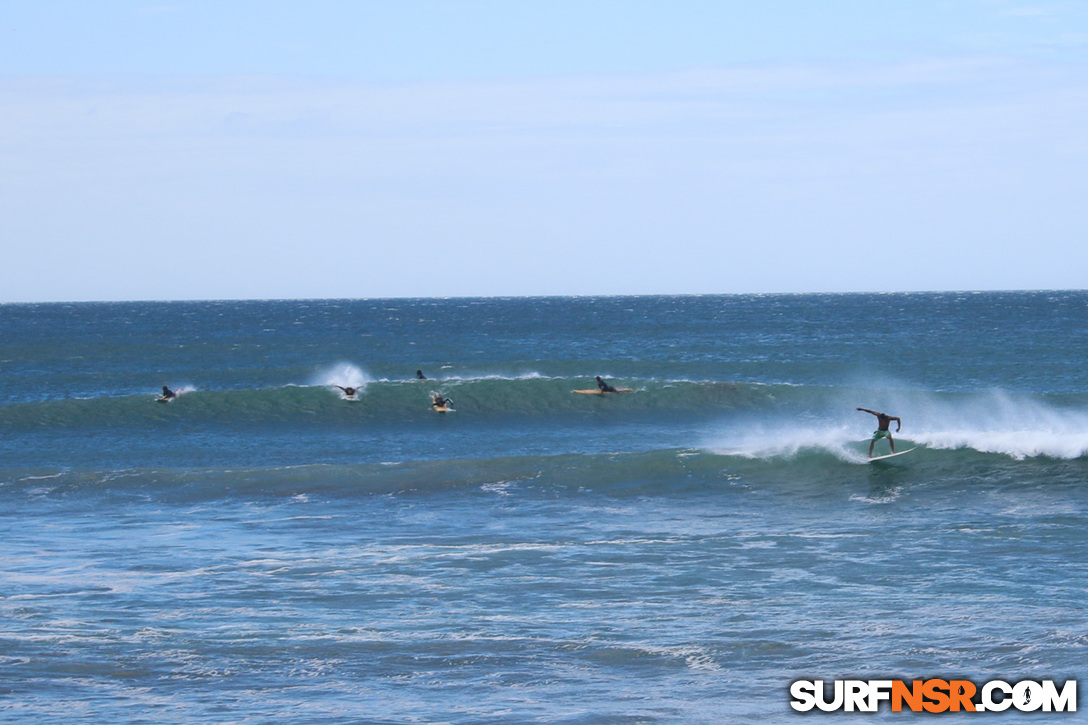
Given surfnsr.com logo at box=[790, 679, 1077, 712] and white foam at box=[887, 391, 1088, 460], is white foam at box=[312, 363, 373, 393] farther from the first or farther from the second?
surfnsr.com logo at box=[790, 679, 1077, 712]

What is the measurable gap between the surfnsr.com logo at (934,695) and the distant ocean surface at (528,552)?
186mm

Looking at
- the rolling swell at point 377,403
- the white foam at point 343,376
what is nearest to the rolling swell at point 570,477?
the rolling swell at point 377,403

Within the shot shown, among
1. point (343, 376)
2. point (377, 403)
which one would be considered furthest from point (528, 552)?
point (343, 376)

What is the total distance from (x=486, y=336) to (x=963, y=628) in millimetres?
75423

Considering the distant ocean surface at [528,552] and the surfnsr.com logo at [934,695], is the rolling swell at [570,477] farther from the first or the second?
the surfnsr.com logo at [934,695]

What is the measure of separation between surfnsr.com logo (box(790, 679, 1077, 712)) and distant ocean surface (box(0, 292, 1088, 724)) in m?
0.19

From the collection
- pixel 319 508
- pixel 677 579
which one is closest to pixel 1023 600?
pixel 677 579

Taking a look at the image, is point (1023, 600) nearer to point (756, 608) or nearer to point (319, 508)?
point (756, 608)

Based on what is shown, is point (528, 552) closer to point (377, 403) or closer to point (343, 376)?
point (377, 403)

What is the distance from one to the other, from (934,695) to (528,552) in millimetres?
7999

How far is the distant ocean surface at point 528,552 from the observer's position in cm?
1141

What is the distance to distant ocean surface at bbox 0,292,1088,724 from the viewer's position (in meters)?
11.4

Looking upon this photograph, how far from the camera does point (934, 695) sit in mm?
10711

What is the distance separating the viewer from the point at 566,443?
33562 mm
